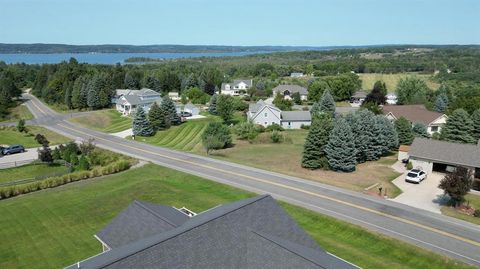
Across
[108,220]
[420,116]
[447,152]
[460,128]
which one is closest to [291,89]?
[420,116]

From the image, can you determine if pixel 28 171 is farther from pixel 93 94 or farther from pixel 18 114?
pixel 18 114

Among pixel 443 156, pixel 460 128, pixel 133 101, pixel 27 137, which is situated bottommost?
pixel 27 137

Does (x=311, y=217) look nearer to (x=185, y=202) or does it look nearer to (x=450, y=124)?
(x=185, y=202)

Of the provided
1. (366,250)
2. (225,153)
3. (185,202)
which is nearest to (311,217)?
(366,250)

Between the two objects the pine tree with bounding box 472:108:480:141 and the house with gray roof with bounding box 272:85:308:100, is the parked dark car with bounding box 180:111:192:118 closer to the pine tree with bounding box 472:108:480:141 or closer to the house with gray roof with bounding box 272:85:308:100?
the house with gray roof with bounding box 272:85:308:100

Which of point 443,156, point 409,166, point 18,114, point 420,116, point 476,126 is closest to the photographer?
point 443,156

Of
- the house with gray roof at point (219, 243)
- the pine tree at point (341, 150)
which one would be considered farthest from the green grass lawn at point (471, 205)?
the house with gray roof at point (219, 243)

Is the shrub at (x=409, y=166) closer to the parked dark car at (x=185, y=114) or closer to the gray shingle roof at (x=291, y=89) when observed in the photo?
the parked dark car at (x=185, y=114)

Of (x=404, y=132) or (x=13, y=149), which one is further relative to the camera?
(x=404, y=132)

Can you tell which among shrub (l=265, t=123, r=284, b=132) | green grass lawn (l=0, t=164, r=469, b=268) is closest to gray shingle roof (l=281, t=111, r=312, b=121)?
shrub (l=265, t=123, r=284, b=132)
